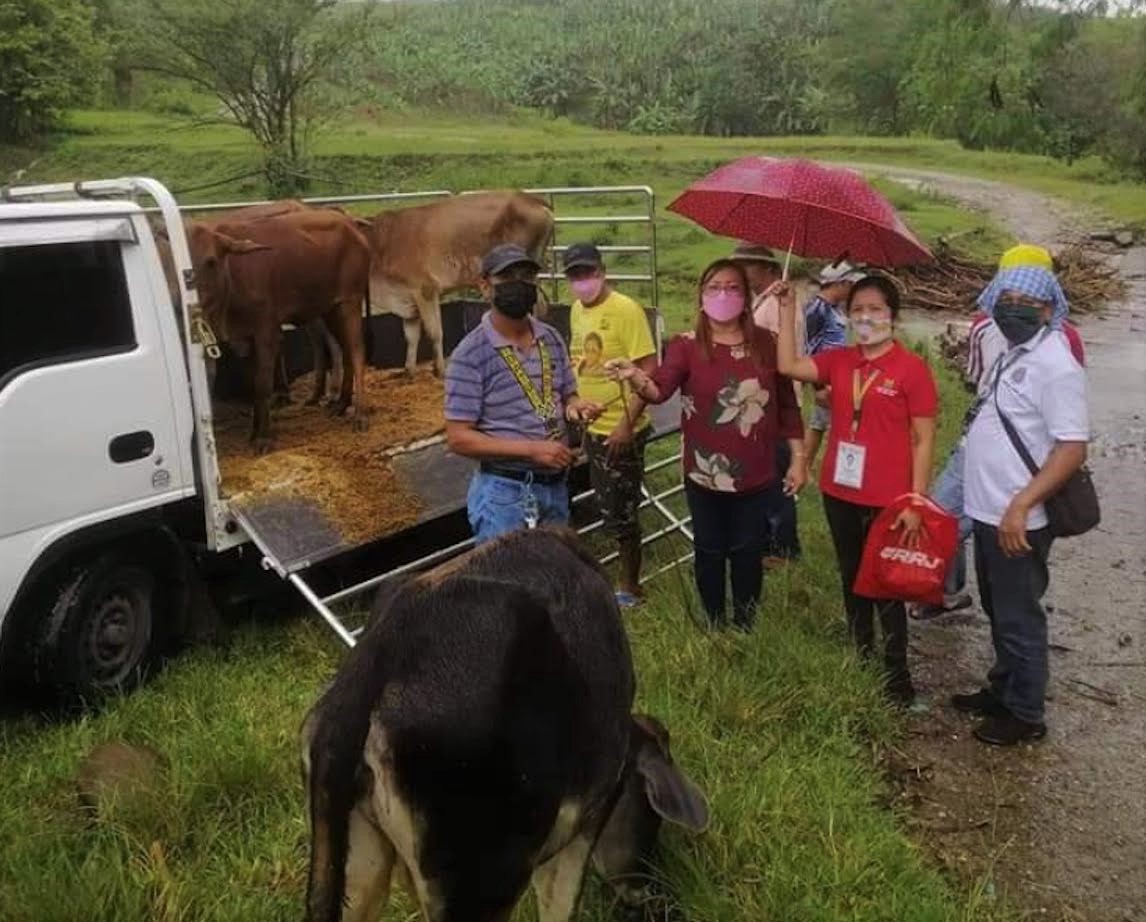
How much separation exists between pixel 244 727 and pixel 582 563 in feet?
6.31

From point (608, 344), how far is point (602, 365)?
14 centimetres

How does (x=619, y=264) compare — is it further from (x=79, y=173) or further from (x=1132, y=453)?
(x=79, y=173)

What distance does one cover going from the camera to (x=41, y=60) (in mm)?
29625

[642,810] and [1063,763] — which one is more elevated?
[642,810]

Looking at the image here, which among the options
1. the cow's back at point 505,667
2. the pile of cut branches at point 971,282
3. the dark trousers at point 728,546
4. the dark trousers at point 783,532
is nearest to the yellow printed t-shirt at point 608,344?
the dark trousers at point 728,546

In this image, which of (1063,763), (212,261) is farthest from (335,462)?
(1063,763)

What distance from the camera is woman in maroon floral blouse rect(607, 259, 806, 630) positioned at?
4434 millimetres

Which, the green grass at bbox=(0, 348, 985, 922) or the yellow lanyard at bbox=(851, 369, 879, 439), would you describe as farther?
the yellow lanyard at bbox=(851, 369, 879, 439)

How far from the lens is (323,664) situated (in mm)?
4938

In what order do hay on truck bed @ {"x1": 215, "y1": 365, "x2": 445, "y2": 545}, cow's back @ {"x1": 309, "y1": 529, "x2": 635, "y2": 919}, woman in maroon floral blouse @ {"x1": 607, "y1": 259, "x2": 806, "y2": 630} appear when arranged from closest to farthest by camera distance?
cow's back @ {"x1": 309, "y1": 529, "x2": 635, "y2": 919}, woman in maroon floral blouse @ {"x1": 607, "y1": 259, "x2": 806, "y2": 630}, hay on truck bed @ {"x1": 215, "y1": 365, "x2": 445, "y2": 545}

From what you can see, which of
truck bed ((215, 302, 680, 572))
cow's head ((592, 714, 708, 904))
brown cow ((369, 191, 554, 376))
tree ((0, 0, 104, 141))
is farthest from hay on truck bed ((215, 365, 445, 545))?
tree ((0, 0, 104, 141))

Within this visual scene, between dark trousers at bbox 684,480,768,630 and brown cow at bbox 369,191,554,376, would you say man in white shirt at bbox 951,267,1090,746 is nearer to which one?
dark trousers at bbox 684,480,768,630

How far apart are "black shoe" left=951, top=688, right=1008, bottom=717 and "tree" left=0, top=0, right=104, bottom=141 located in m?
30.1

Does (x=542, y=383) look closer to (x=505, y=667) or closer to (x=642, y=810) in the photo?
(x=642, y=810)
